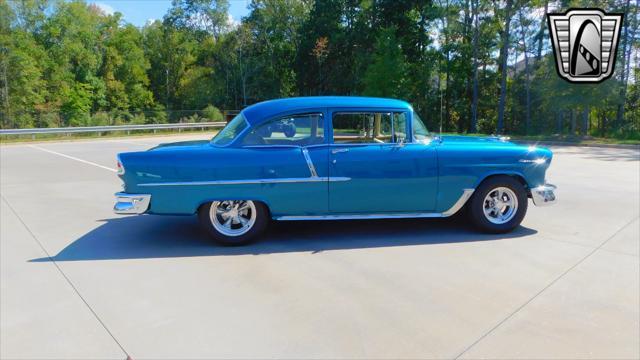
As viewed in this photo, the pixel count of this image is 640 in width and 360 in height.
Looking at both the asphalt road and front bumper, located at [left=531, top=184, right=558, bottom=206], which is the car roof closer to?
the asphalt road

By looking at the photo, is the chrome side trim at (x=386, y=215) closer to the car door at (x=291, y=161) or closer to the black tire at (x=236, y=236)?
the car door at (x=291, y=161)

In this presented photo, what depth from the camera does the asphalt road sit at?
3.10 m

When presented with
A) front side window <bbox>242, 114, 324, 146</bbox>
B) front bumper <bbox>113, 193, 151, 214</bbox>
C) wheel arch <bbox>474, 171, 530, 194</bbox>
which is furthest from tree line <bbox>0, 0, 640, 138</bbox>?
front bumper <bbox>113, 193, 151, 214</bbox>

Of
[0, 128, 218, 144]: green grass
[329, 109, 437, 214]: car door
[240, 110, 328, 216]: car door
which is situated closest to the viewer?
[240, 110, 328, 216]: car door

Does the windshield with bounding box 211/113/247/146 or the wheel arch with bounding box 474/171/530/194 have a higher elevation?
the windshield with bounding box 211/113/247/146

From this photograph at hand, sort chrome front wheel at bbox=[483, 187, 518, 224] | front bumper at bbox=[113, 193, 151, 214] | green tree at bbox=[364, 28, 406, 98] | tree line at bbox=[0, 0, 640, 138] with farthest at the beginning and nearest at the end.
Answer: green tree at bbox=[364, 28, 406, 98]
tree line at bbox=[0, 0, 640, 138]
chrome front wheel at bbox=[483, 187, 518, 224]
front bumper at bbox=[113, 193, 151, 214]

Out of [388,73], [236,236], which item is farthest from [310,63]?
[236,236]

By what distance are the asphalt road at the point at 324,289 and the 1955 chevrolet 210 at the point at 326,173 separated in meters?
0.36

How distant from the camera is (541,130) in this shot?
3133cm

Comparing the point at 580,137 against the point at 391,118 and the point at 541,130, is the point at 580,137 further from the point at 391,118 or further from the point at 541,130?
the point at 391,118

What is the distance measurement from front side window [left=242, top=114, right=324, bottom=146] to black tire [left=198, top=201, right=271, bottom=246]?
721 millimetres

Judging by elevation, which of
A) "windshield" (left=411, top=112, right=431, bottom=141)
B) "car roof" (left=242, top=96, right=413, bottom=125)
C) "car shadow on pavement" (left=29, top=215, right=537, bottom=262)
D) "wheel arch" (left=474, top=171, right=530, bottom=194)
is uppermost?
"car roof" (left=242, top=96, right=413, bottom=125)

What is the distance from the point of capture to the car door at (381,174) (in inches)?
205
